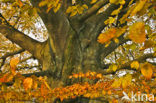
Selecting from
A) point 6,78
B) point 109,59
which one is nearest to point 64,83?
point 6,78

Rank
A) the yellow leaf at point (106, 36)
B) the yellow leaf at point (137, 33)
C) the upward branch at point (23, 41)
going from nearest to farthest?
the yellow leaf at point (137, 33) < the yellow leaf at point (106, 36) < the upward branch at point (23, 41)

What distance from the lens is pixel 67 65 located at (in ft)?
13.6

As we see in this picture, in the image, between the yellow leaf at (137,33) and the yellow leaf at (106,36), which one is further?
the yellow leaf at (106,36)

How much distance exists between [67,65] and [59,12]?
1.46 metres

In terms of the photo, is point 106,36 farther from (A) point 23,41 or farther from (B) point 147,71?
(A) point 23,41

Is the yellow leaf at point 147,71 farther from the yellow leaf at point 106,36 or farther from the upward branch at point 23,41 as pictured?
the upward branch at point 23,41

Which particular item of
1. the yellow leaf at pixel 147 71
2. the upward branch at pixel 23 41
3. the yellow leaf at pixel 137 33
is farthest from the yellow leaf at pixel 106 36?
the upward branch at pixel 23 41

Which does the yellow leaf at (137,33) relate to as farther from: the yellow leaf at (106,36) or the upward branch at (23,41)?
A: the upward branch at (23,41)

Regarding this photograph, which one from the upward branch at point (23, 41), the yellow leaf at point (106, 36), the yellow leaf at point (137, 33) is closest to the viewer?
the yellow leaf at point (137, 33)

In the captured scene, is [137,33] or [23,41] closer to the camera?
[137,33]

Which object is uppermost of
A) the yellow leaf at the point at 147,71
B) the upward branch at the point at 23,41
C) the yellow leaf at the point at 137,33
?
the upward branch at the point at 23,41

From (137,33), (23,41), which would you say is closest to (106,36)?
(137,33)

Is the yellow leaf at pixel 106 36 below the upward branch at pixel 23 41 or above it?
below

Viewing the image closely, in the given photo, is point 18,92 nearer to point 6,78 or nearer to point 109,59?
point 6,78
